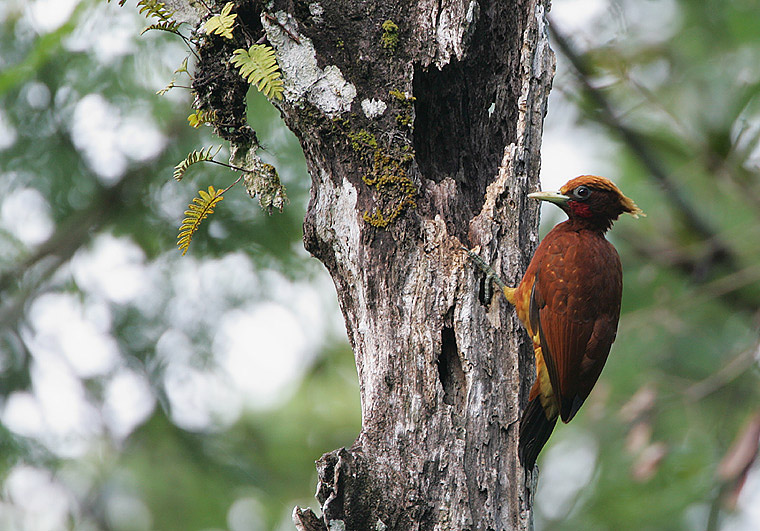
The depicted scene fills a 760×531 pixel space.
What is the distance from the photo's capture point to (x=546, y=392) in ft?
9.09

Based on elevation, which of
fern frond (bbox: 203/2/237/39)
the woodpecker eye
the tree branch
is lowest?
fern frond (bbox: 203/2/237/39)

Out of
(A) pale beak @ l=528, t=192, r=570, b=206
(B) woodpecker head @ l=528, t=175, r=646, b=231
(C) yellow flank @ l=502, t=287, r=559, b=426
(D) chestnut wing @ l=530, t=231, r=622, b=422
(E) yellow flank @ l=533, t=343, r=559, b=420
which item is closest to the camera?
(C) yellow flank @ l=502, t=287, r=559, b=426

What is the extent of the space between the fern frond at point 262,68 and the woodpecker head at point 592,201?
1459mm

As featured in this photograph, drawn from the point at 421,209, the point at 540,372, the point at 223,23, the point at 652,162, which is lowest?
Answer: the point at 540,372

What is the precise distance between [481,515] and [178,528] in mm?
4342

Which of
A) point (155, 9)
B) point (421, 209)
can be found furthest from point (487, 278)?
point (155, 9)

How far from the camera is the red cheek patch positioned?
137 inches

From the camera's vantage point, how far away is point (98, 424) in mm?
5551

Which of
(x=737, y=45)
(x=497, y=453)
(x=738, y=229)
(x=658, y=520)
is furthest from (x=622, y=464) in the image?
(x=497, y=453)

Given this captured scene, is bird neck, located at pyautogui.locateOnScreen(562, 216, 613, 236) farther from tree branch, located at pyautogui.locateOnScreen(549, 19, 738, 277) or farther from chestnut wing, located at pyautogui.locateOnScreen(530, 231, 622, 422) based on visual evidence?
tree branch, located at pyautogui.locateOnScreen(549, 19, 738, 277)

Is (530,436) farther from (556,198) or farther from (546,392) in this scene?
(556,198)

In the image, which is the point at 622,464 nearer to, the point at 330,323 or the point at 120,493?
the point at 330,323

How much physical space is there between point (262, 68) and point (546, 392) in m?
1.49

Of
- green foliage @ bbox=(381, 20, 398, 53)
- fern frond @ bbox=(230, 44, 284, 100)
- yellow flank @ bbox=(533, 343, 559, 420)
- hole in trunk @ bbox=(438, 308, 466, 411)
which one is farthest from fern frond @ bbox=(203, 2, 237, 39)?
yellow flank @ bbox=(533, 343, 559, 420)
